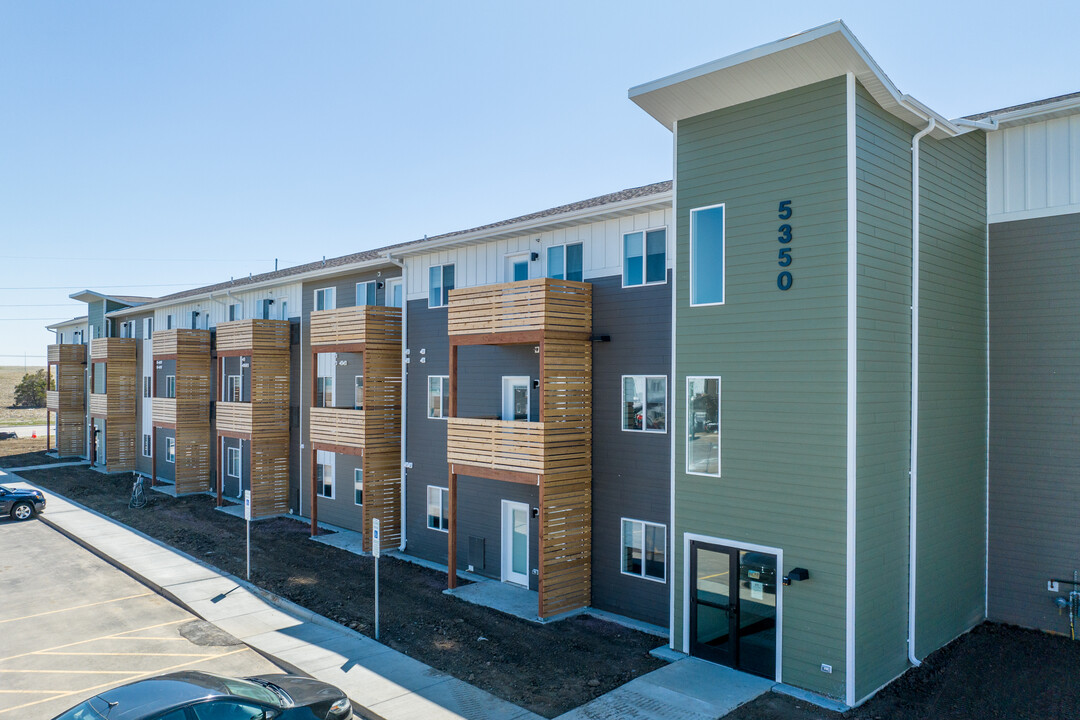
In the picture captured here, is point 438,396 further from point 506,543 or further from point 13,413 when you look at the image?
point 13,413

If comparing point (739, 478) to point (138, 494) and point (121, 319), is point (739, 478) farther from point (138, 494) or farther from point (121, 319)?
point (121, 319)

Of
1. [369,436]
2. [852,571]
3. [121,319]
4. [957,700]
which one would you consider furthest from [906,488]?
[121,319]

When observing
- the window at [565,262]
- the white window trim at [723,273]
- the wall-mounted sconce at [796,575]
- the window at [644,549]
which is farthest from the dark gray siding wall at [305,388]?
the wall-mounted sconce at [796,575]

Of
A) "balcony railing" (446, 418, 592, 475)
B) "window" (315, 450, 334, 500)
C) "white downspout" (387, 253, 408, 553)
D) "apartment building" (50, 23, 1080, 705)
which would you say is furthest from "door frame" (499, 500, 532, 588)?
"window" (315, 450, 334, 500)

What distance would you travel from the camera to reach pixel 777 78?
35.7 ft

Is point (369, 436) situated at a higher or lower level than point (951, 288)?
lower

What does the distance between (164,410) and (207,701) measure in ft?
88.7

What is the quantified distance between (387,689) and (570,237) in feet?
32.6

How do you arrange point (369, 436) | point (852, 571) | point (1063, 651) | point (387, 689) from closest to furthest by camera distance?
point (852, 571) < point (387, 689) < point (1063, 651) < point (369, 436)

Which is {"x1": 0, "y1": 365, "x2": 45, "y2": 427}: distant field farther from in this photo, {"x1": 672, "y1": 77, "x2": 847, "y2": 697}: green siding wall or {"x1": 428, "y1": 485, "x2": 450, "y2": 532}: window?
{"x1": 672, "y1": 77, "x2": 847, "y2": 697}: green siding wall

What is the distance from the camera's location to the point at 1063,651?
39.0 feet

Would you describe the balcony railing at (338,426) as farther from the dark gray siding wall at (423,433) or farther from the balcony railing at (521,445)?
the balcony railing at (521,445)

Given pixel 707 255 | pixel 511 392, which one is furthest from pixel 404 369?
pixel 707 255

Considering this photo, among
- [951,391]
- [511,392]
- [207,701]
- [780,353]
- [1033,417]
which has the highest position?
[780,353]
